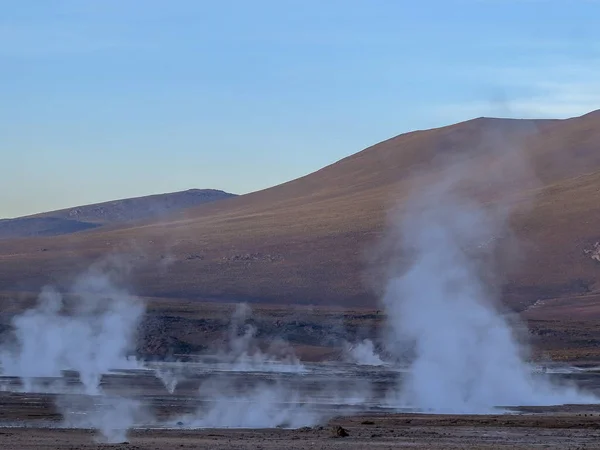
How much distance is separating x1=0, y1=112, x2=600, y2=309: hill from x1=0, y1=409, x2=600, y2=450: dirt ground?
74374 mm

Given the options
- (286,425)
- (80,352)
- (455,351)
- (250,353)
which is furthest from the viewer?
(250,353)

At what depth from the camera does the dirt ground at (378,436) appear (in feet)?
90.4

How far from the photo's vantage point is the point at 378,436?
30.2m

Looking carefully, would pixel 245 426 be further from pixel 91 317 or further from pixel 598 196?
pixel 598 196

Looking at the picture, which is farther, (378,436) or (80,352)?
(80,352)

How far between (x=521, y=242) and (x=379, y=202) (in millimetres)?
35358

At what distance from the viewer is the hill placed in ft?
387

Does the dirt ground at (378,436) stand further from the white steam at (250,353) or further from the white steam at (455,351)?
the white steam at (250,353)

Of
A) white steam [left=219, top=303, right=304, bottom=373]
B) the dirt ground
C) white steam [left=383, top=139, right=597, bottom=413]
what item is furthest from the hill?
the dirt ground

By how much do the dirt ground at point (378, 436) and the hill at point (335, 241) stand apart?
74.4m

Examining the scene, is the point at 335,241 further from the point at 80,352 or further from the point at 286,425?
the point at 286,425

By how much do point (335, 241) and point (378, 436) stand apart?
345ft

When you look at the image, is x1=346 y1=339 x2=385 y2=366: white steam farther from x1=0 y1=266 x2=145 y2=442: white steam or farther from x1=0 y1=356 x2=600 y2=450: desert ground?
x1=0 y1=356 x2=600 y2=450: desert ground

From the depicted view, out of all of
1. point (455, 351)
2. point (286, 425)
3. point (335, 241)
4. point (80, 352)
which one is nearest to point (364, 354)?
point (80, 352)
